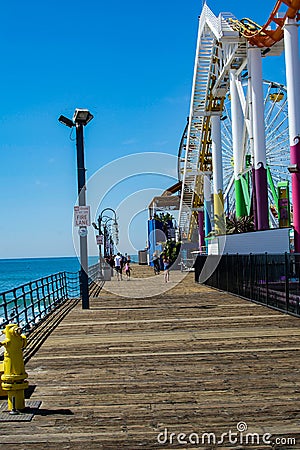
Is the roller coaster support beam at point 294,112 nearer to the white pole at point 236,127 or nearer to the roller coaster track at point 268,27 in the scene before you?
the roller coaster track at point 268,27

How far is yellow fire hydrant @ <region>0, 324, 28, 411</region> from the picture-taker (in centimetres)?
658

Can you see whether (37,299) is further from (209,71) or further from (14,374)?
(209,71)

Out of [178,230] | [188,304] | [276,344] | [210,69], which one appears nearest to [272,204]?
[178,230]

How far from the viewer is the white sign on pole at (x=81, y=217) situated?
57.1ft

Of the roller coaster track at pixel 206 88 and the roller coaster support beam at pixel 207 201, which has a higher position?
the roller coaster track at pixel 206 88

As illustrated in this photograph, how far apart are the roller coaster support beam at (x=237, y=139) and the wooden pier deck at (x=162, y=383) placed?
59.8ft

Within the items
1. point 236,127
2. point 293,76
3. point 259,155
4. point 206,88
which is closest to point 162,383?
point 293,76

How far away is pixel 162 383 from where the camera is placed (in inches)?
306

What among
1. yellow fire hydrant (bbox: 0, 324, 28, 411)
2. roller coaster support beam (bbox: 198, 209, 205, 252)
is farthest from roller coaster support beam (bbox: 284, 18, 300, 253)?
roller coaster support beam (bbox: 198, 209, 205, 252)

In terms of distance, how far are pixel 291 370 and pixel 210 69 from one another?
30.4 metres

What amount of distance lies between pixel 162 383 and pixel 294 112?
54.7ft

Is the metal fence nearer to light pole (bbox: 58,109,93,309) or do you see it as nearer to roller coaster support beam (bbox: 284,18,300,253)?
roller coaster support beam (bbox: 284,18,300,253)

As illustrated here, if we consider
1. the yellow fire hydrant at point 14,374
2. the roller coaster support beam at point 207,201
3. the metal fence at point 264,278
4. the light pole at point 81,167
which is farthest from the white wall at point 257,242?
the roller coaster support beam at point 207,201

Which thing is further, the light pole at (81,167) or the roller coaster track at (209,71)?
the roller coaster track at (209,71)
